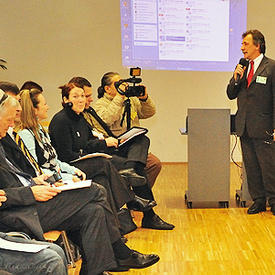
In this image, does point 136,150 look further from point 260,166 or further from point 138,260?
point 260,166

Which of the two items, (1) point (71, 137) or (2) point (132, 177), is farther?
(2) point (132, 177)

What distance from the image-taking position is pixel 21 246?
181cm

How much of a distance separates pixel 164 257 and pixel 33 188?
1.16 meters

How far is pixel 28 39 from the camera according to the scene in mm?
6008

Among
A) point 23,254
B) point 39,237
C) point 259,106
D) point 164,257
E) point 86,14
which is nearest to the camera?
point 23,254

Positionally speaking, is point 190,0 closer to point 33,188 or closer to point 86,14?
point 86,14

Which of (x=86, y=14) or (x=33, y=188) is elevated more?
(x=86, y=14)

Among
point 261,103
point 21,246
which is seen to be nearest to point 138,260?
point 21,246

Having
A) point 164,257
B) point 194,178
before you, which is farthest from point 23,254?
point 194,178

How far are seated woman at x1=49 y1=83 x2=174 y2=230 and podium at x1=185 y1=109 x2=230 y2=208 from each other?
63cm

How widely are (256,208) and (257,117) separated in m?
0.80

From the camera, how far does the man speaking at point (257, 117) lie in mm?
3840

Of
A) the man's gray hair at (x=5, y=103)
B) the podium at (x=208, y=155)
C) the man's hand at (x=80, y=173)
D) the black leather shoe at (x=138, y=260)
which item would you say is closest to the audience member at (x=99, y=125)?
the podium at (x=208, y=155)

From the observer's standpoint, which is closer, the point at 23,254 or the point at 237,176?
the point at 23,254
